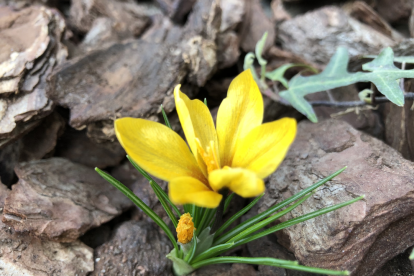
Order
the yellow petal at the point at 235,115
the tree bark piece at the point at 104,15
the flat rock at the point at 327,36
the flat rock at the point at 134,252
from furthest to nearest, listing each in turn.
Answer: the tree bark piece at the point at 104,15
the flat rock at the point at 327,36
the flat rock at the point at 134,252
the yellow petal at the point at 235,115

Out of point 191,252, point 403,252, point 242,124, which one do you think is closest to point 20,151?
point 191,252

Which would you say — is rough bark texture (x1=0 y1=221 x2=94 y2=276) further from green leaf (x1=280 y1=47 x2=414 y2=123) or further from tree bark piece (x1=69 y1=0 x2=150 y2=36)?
tree bark piece (x1=69 y1=0 x2=150 y2=36)

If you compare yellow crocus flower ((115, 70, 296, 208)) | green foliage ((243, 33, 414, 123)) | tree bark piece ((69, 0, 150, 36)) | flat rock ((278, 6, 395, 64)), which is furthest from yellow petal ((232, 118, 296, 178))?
tree bark piece ((69, 0, 150, 36))

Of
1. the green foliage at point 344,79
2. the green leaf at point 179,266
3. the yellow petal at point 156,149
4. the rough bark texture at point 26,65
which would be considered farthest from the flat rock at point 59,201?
the green foliage at point 344,79

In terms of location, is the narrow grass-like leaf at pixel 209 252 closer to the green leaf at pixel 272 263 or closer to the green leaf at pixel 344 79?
the green leaf at pixel 272 263

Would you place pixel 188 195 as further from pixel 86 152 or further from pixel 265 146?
pixel 86 152

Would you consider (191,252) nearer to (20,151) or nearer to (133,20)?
(20,151)
